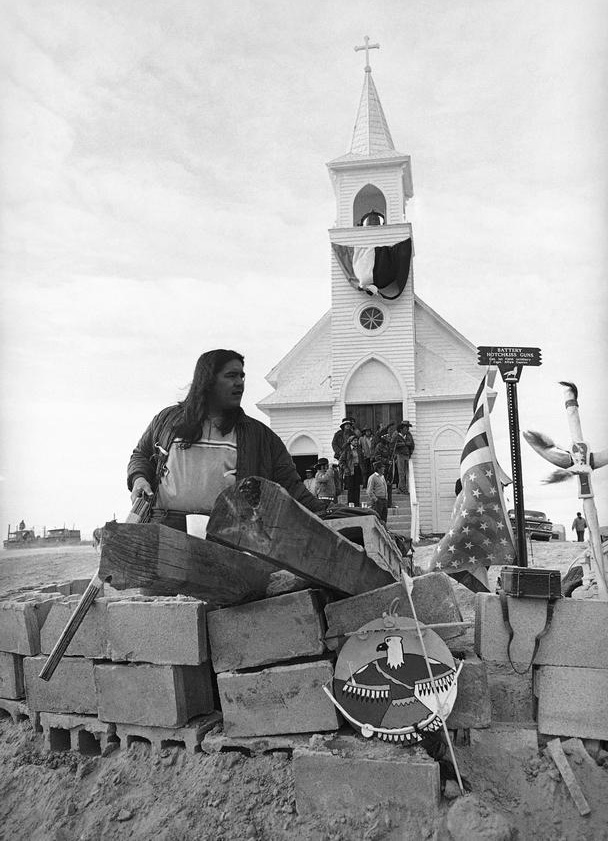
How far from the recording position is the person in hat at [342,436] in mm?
18609

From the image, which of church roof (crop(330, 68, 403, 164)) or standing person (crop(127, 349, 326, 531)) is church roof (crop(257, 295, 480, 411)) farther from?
standing person (crop(127, 349, 326, 531))

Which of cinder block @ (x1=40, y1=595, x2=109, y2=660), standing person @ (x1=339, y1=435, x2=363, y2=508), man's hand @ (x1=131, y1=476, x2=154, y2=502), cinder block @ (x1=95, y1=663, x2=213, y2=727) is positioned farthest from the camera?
standing person @ (x1=339, y1=435, x2=363, y2=508)

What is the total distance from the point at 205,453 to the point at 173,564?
41.4 inches

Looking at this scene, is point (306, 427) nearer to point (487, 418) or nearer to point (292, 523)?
point (487, 418)

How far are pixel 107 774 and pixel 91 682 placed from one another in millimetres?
590

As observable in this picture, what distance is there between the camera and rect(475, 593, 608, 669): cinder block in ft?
12.0

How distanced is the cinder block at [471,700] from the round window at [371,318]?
18620 millimetres

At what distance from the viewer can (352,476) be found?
17.6 metres

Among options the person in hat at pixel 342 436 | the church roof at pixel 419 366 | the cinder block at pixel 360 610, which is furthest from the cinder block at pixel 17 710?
the church roof at pixel 419 366

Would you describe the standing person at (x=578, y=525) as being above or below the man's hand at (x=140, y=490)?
below

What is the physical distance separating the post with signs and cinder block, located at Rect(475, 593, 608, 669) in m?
3.95

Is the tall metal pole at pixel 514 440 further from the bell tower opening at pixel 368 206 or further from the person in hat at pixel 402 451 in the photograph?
the bell tower opening at pixel 368 206

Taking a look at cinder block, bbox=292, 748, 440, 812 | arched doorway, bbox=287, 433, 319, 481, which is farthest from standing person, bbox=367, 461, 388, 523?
cinder block, bbox=292, 748, 440, 812

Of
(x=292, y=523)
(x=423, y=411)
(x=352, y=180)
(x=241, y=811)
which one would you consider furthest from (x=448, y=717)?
(x=352, y=180)
